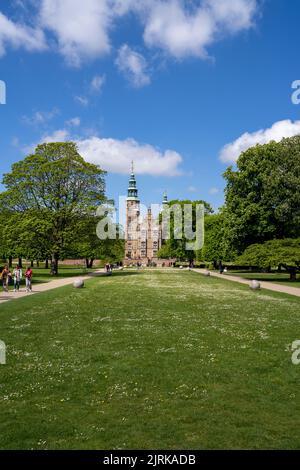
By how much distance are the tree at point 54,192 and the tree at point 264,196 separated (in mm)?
18141

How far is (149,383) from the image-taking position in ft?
Result: 32.7

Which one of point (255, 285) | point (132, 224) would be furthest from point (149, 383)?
point (132, 224)

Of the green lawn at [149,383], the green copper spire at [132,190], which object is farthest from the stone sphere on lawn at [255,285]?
the green copper spire at [132,190]

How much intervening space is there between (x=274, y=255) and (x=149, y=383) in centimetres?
3581

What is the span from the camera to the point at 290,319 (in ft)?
61.9

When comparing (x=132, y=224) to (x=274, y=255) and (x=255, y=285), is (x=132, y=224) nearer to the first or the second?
(x=274, y=255)

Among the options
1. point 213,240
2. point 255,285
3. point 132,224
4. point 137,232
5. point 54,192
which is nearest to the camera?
point 255,285

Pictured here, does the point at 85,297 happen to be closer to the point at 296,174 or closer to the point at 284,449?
the point at 284,449

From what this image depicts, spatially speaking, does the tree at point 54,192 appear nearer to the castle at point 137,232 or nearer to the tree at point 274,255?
the tree at point 274,255

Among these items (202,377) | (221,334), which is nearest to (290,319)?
(221,334)

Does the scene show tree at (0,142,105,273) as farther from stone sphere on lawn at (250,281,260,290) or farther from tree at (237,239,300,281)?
stone sphere on lawn at (250,281,260,290)

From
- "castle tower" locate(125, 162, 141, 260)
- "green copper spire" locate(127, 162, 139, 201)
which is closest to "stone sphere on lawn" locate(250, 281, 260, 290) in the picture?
"castle tower" locate(125, 162, 141, 260)

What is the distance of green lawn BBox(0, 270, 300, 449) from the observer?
732cm

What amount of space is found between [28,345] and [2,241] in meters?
43.4
